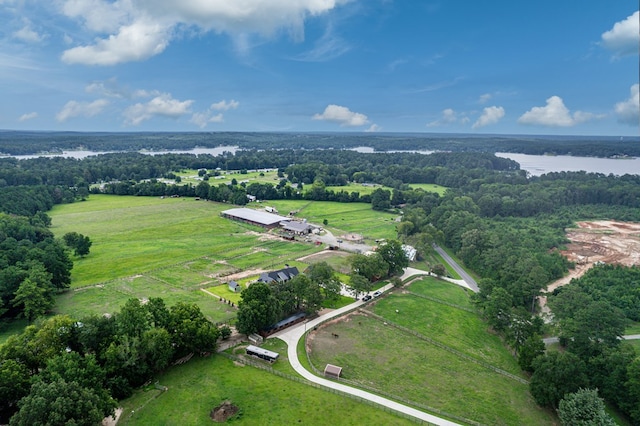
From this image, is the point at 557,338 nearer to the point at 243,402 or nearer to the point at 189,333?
the point at 243,402

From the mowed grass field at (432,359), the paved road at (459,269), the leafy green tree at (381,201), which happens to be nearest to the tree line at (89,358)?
the mowed grass field at (432,359)

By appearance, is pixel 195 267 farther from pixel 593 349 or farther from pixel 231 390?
pixel 593 349

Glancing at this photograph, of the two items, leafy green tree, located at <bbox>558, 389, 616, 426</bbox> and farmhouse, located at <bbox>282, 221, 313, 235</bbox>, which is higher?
farmhouse, located at <bbox>282, 221, 313, 235</bbox>

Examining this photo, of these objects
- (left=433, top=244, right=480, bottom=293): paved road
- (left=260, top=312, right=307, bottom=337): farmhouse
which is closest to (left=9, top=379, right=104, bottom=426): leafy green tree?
(left=260, top=312, right=307, bottom=337): farmhouse

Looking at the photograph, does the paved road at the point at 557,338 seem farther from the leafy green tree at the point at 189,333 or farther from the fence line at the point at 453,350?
the leafy green tree at the point at 189,333

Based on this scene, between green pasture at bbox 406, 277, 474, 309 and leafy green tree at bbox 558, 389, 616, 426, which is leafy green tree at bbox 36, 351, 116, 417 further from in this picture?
green pasture at bbox 406, 277, 474, 309

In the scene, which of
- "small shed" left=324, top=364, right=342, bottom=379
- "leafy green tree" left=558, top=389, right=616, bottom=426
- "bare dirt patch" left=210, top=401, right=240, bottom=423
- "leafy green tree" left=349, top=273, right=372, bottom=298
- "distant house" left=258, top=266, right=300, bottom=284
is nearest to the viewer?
"leafy green tree" left=558, top=389, right=616, bottom=426

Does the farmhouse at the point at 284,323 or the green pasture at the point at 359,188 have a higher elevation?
the green pasture at the point at 359,188
